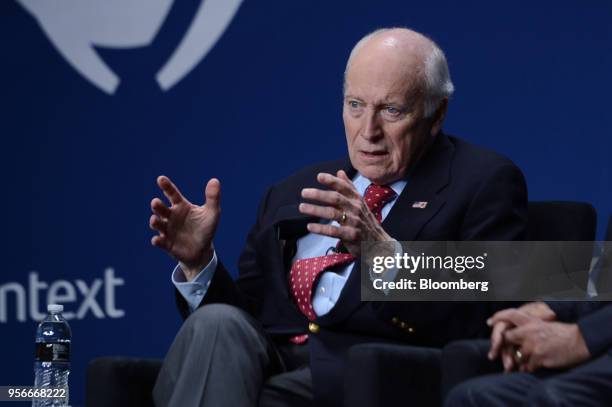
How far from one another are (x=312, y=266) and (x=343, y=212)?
35 cm

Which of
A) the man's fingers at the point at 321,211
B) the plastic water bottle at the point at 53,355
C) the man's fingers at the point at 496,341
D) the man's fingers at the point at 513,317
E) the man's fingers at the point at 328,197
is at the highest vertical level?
the man's fingers at the point at 328,197

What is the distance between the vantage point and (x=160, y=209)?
2.54 metres

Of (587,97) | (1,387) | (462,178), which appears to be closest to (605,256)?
(462,178)

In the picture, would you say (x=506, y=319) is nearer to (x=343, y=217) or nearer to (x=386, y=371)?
(x=386, y=371)

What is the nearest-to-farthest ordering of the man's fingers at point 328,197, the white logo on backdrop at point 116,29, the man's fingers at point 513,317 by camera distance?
the man's fingers at point 513,317 → the man's fingers at point 328,197 → the white logo on backdrop at point 116,29

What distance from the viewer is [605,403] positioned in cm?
200

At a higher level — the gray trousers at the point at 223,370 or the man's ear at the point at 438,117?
the man's ear at the point at 438,117

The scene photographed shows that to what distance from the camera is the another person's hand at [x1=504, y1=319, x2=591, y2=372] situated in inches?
82.8

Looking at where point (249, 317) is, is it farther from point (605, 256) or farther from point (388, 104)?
point (605, 256)

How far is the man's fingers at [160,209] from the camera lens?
99.2 inches

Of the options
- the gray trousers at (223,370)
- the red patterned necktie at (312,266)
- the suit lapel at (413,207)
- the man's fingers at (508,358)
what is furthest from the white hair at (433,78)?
the man's fingers at (508,358)

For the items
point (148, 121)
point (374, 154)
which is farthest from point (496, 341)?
point (148, 121)

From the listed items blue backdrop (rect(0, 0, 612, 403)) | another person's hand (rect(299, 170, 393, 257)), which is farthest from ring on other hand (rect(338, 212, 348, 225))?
blue backdrop (rect(0, 0, 612, 403))

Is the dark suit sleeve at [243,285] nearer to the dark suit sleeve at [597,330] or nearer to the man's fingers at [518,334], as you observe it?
the man's fingers at [518,334]
